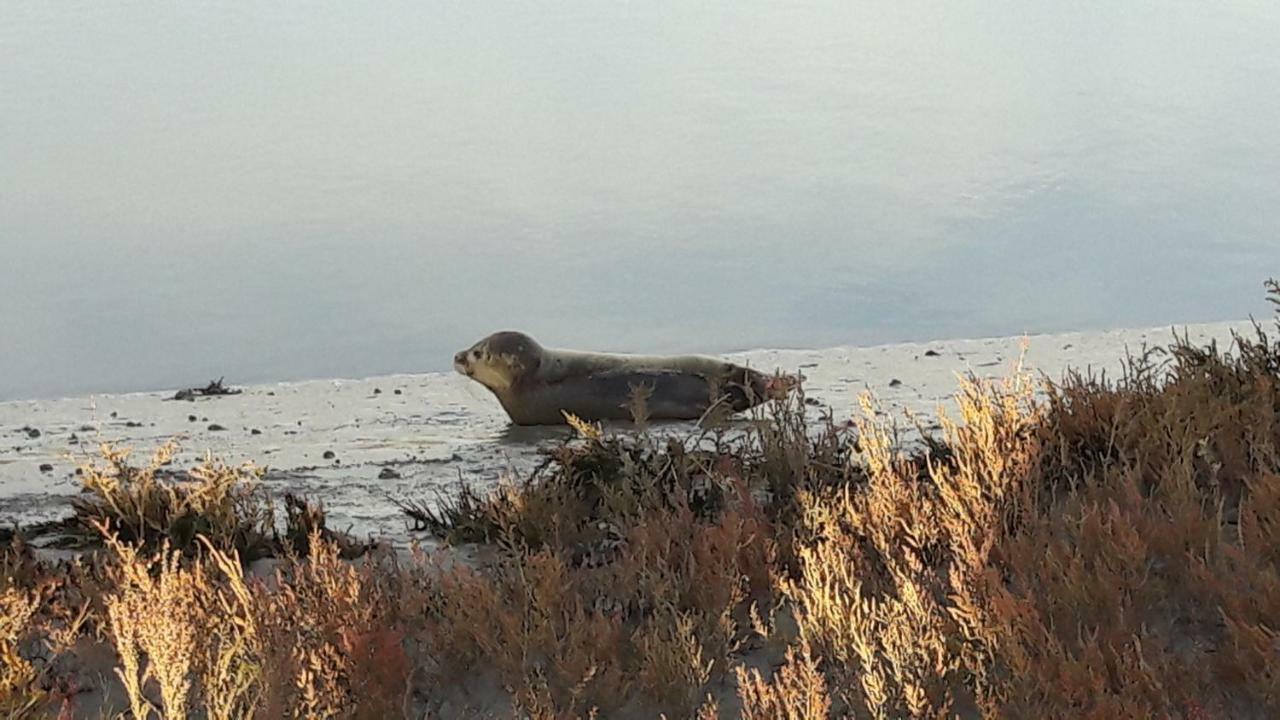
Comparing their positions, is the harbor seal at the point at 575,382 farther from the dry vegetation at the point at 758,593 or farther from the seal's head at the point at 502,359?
the dry vegetation at the point at 758,593

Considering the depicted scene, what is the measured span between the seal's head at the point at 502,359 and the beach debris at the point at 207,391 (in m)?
3.81

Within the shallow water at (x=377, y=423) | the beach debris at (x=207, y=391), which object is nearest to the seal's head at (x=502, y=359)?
the shallow water at (x=377, y=423)

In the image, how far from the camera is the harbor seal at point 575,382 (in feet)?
39.9

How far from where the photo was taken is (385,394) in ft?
47.8

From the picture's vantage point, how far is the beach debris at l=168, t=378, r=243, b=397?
1473 centimetres

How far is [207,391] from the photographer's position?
15.0 m

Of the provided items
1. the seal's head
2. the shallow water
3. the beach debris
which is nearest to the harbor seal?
the seal's head

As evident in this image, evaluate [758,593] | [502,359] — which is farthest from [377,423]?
[758,593]

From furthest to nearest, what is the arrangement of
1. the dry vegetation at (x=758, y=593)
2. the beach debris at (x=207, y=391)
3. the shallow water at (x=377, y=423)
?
the beach debris at (x=207, y=391) < the shallow water at (x=377, y=423) < the dry vegetation at (x=758, y=593)

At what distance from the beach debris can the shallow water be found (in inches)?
6.0

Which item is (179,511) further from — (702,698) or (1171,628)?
(1171,628)

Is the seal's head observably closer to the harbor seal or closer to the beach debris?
the harbor seal

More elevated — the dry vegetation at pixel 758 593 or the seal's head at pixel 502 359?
the seal's head at pixel 502 359

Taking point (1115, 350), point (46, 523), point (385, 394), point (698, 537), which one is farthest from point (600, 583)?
point (1115, 350)
